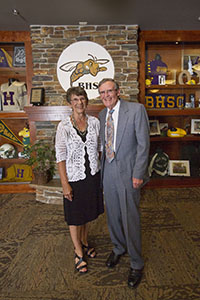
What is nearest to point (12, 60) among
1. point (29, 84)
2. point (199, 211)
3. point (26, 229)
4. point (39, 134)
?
point (29, 84)

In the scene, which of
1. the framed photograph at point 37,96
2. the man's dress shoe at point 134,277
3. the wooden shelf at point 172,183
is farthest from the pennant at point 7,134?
the man's dress shoe at point 134,277

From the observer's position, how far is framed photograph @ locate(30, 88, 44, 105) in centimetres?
322

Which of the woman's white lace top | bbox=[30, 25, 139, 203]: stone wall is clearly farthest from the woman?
bbox=[30, 25, 139, 203]: stone wall

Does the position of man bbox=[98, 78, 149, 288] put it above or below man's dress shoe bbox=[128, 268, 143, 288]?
above

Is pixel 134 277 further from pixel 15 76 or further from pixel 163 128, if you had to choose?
pixel 15 76

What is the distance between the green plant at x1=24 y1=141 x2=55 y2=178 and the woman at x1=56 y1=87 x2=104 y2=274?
1.56m

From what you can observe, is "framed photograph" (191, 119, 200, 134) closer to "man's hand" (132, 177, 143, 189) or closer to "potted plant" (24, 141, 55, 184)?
"potted plant" (24, 141, 55, 184)

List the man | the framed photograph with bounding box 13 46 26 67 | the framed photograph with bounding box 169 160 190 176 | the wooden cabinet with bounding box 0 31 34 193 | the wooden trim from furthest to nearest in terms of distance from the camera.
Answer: the framed photograph with bounding box 169 160 190 176 → the framed photograph with bounding box 13 46 26 67 → the wooden cabinet with bounding box 0 31 34 193 → the wooden trim → the man

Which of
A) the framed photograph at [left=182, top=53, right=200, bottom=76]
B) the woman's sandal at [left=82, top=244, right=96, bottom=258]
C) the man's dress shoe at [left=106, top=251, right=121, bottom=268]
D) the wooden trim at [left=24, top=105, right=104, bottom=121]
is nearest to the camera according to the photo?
the man's dress shoe at [left=106, top=251, right=121, bottom=268]

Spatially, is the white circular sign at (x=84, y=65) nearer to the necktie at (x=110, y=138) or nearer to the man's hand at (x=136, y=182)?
the necktie at (x=110, y=138)

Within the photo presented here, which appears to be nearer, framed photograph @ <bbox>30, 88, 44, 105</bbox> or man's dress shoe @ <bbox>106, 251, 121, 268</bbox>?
man's dress shoe @ <bbox>106, 251, 121, 268</bbox>

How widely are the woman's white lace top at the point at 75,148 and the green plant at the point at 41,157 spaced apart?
5.18 feet

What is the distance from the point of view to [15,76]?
144 inches

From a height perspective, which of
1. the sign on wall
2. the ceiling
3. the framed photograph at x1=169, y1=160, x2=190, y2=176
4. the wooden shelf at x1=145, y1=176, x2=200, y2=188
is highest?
the ceiling
